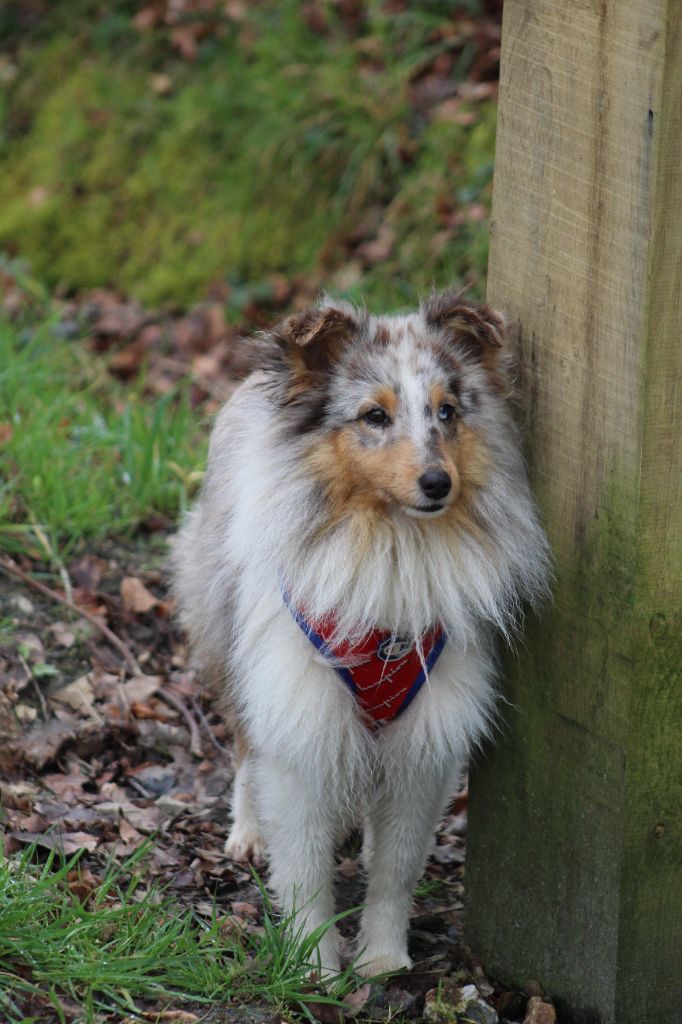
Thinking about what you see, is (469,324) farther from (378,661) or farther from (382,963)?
(382,963)

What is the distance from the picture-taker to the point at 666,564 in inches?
112

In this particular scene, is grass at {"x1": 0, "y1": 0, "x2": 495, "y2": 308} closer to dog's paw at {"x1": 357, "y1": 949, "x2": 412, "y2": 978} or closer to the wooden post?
the wooden post

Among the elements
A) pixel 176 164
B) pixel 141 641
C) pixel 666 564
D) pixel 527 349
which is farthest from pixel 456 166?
pixel 666 564

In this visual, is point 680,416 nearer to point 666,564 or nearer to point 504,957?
point 666,564

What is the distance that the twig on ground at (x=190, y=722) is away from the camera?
4.40 m

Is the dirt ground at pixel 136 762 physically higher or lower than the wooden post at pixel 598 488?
lower

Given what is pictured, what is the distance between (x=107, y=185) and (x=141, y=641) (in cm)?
404

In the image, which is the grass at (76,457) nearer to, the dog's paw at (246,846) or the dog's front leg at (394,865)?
the dog's paw at (246,846)

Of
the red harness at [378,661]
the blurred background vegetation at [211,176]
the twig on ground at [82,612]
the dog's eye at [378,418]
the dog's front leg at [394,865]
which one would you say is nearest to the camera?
the dog's eye at [378,418]

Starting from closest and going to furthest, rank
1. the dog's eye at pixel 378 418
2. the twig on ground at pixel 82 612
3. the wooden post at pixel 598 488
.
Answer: the wooden post at pixel 598 488
the dog's eye at pixel 378 418
the twig on ground at pixel 82 612

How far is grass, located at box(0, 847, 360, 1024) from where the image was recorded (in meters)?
2.90

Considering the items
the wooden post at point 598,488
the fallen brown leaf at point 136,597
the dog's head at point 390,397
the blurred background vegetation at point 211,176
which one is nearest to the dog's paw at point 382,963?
the wooden post at point 598,488

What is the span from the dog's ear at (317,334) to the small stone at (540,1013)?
162 centimetres

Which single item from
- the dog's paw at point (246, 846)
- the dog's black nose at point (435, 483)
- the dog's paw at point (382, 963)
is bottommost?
the dog's paw at point (382, 963)
